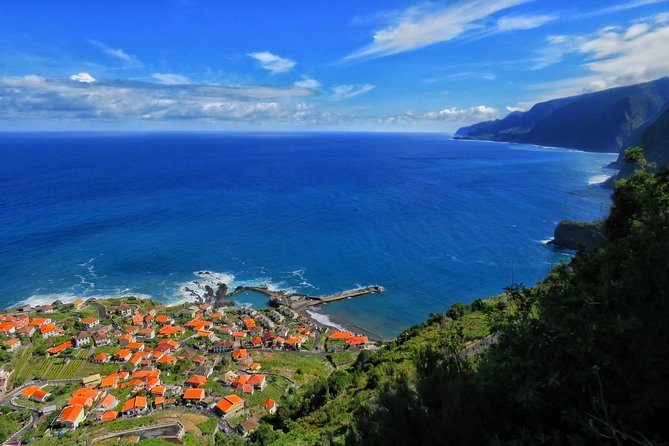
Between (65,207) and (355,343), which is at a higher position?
(65,207)

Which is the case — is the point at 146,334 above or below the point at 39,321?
below

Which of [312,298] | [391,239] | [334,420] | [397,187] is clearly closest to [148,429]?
[334,420]

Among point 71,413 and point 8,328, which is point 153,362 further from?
point 8,328

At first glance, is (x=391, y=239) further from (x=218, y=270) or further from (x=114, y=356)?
(x=114, y=356)

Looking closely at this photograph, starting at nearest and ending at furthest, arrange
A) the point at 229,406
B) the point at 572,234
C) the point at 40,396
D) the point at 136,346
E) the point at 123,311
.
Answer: the point at 229,406
the point at 40,396
the point at 136,346
the point at 123,311
the point at 572,234

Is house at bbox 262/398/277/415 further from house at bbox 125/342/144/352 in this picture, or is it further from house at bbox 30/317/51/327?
house at bbox 30/317/51/327

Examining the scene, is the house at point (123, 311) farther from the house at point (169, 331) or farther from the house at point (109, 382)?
the house at point (109, 382)

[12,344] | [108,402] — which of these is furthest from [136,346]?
[12,344]
